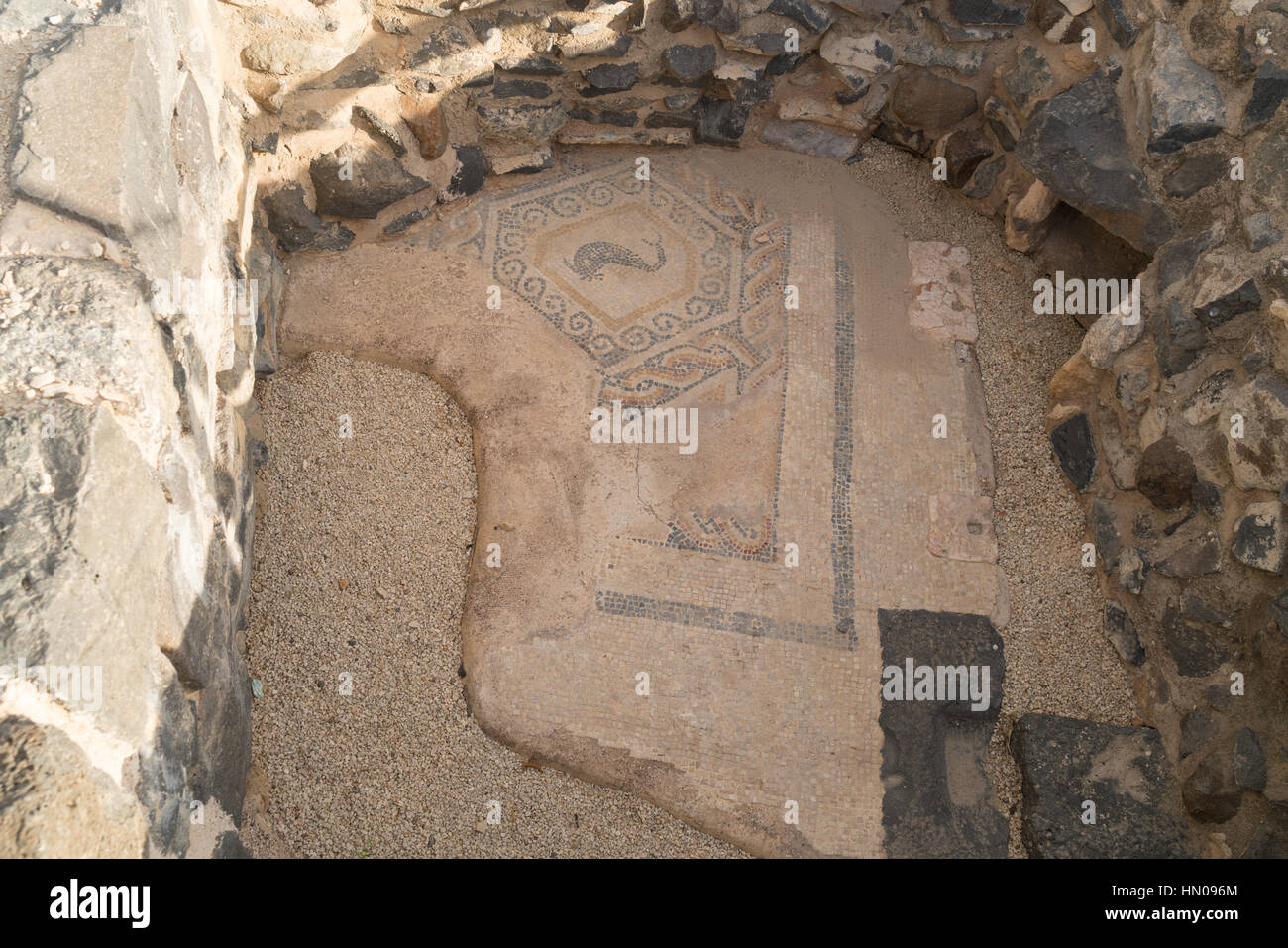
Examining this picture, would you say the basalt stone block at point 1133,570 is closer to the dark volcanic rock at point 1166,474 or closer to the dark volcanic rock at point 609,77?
the dark volcanic rock at point 1166,474

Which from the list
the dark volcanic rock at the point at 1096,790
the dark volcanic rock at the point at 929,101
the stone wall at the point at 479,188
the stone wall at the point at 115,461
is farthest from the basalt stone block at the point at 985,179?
the stone wall at the point at 115,461

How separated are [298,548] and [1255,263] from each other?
3.65m

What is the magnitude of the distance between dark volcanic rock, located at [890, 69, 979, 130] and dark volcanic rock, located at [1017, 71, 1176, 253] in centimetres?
61

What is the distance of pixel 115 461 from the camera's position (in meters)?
2.27

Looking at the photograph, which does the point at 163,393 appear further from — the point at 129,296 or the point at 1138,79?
the point at 1138,79

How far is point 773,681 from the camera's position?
3592 millimetres

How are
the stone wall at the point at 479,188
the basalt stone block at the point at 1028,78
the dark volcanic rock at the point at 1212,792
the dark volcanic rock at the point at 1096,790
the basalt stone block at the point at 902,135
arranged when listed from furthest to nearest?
1. the basalt stone block at the point at 902,135
2. the basalt stone block at the point at 1028,78
3. the dark volcanic rock at the point at 1096,790
4. the dark volcanic rock at the point at 1212,792
5. the stone wall at the point at 479,188

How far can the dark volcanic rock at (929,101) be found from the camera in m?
4.86

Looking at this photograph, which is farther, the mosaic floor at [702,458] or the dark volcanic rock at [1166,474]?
the dark volcanic rock at [1166,474]

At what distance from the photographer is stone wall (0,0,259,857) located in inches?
79.2

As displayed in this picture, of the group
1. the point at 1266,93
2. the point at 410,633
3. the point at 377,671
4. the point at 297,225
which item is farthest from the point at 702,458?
the point at 1266,93

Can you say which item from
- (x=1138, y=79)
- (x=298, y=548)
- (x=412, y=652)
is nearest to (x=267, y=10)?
(x=298, y=548)

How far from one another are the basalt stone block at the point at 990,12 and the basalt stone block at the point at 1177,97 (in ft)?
2.48

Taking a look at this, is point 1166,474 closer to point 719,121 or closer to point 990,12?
point 990,12
